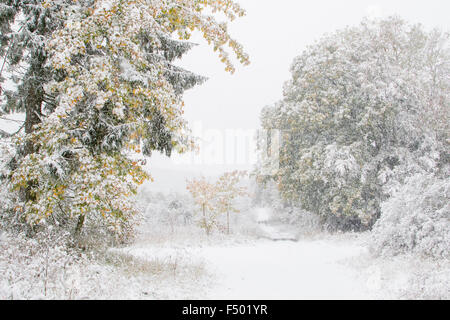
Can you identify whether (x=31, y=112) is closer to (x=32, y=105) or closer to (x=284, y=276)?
(x=32, y=105)

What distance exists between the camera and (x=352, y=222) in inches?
729

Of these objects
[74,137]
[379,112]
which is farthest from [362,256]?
[379,112]

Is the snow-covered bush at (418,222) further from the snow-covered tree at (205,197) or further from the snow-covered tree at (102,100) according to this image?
the snow-covered tree at (205,197)

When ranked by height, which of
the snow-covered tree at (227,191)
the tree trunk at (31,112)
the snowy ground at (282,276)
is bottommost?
the snowy ground at (282,276)

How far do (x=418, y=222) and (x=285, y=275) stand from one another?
11.9 feet

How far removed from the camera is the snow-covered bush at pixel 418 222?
23.1ft

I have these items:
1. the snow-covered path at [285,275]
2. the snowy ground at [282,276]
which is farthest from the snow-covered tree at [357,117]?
the snowy ground at [282,276]

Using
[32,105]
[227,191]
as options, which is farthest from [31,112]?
[227,191]

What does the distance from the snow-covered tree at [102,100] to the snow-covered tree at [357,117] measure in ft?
35.0

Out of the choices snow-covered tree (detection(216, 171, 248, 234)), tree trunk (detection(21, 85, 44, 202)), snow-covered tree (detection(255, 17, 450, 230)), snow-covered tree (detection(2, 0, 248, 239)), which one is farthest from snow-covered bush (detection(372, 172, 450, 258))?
snow-covered tree (detection(216, 171, 248, 234))

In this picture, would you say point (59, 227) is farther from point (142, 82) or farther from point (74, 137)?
point (142, 82)

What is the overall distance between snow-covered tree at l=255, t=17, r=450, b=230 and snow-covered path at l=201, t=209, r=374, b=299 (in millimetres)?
5041

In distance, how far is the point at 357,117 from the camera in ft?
53.6

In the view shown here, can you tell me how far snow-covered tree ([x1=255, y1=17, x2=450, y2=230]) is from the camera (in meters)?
15.2
